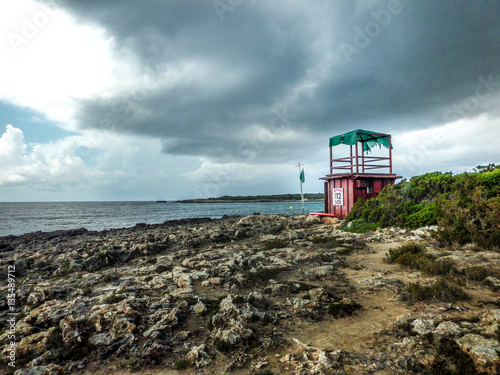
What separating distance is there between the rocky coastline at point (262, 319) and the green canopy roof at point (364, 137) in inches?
494

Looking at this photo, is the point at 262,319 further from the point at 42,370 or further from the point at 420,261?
the point at 420,261

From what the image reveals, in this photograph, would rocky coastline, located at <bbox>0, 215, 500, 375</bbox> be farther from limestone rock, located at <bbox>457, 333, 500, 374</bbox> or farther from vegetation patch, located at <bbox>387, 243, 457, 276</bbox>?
vegetation patch, located at <bbox>387, 243, 457, 276</bbox>

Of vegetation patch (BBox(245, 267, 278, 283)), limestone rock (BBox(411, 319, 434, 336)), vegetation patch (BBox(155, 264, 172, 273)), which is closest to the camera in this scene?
limestone rock (BBox(411, 319, 434, 336))

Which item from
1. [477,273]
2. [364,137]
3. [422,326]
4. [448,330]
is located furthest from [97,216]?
[448,330]

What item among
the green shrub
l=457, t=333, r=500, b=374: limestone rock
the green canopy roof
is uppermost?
the green canopy roof

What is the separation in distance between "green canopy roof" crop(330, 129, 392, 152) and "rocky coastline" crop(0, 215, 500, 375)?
12536 millimetres

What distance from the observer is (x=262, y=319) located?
5891mm

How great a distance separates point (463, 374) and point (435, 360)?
1.24ft

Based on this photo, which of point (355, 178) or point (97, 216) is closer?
point (355, 178)

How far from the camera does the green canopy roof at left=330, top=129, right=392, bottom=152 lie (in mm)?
21223

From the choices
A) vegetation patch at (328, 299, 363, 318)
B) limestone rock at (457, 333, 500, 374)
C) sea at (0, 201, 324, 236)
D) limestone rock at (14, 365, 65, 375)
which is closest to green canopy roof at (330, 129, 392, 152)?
vegetation patch at (328, 299, 363, 318)

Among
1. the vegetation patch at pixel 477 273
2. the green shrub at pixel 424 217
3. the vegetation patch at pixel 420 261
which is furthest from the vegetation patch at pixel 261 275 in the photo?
the green shrub at pixel 424 217

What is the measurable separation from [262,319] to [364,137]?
22.2 metres

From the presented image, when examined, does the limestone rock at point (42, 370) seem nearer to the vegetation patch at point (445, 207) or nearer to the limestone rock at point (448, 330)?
the limestone rock at point (448, 330)
